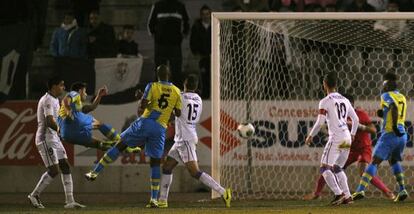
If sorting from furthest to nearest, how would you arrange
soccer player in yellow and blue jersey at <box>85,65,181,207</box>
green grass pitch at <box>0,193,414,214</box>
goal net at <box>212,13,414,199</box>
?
goal net at <box>212,13,414,199</box>, soccer player in yellow and blue jersey at <box>85,65,181,207</box>, green grass pitch at <box>0,193,414,214</box>

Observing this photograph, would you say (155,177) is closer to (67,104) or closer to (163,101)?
(163,101)

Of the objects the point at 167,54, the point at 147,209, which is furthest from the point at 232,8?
the point at 147,209

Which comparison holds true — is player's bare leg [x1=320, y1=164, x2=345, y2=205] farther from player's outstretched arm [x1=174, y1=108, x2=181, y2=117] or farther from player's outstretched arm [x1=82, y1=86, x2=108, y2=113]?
player's outstretched arm [x1=82, y1=86, x2=108, y2=113]

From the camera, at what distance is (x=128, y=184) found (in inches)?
719

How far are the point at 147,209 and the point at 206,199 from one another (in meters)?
2.45

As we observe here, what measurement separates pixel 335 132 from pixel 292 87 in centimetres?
297

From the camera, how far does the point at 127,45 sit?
18.5m

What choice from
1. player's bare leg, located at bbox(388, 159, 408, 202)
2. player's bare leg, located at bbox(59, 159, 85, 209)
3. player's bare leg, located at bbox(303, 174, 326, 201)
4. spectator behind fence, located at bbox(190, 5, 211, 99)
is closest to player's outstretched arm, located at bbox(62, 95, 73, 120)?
player's bare leg, located at bbox(59, 159, 85, 209)

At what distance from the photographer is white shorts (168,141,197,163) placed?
14602 mm

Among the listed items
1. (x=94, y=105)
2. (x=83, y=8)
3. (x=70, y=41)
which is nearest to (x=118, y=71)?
(x=70, y=41)

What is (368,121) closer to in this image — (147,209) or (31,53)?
(147,209)

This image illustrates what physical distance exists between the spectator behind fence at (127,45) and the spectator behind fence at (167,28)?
14.8 inches

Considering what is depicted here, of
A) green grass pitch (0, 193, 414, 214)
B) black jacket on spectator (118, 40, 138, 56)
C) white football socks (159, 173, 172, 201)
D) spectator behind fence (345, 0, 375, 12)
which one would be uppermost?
spectator behind fence (345, 0, 375, 12)

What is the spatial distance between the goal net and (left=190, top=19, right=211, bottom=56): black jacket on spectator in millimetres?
1479
